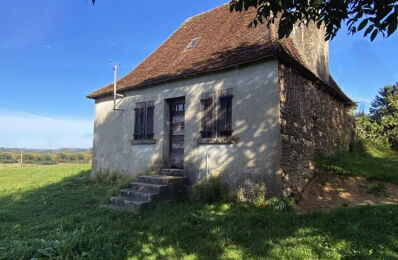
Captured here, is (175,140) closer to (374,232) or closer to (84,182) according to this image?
(84,182)

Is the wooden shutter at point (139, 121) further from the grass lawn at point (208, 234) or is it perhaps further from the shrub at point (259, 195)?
the shrub at point (259, 195)

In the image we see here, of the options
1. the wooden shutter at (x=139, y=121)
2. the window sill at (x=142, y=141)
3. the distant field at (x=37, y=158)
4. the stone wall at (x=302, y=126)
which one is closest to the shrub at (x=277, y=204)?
the stone wall at (x=302, y=126)

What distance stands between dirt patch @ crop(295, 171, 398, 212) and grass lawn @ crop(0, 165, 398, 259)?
131 centimetres

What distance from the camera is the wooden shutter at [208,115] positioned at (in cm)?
839

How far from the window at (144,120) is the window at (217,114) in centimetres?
234

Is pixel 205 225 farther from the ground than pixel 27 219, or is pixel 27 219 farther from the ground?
pixel 205 225

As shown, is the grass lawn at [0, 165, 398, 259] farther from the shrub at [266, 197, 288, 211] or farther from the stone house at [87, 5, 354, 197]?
the stone house at [87, 5, 354, 197]

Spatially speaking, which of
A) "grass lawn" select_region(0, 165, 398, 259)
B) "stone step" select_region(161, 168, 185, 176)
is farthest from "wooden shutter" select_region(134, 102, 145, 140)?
"grass lawn" select_region(0, 165, 398, 259)

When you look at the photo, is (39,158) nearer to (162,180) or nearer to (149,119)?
(149,119)

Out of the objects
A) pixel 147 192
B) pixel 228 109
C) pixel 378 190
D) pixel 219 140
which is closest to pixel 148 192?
pixel 147 192

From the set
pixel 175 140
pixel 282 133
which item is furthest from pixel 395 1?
pixel 175 140

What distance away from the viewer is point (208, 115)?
851cm

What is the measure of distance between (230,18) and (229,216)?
778 cm

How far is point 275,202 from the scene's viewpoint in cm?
664
